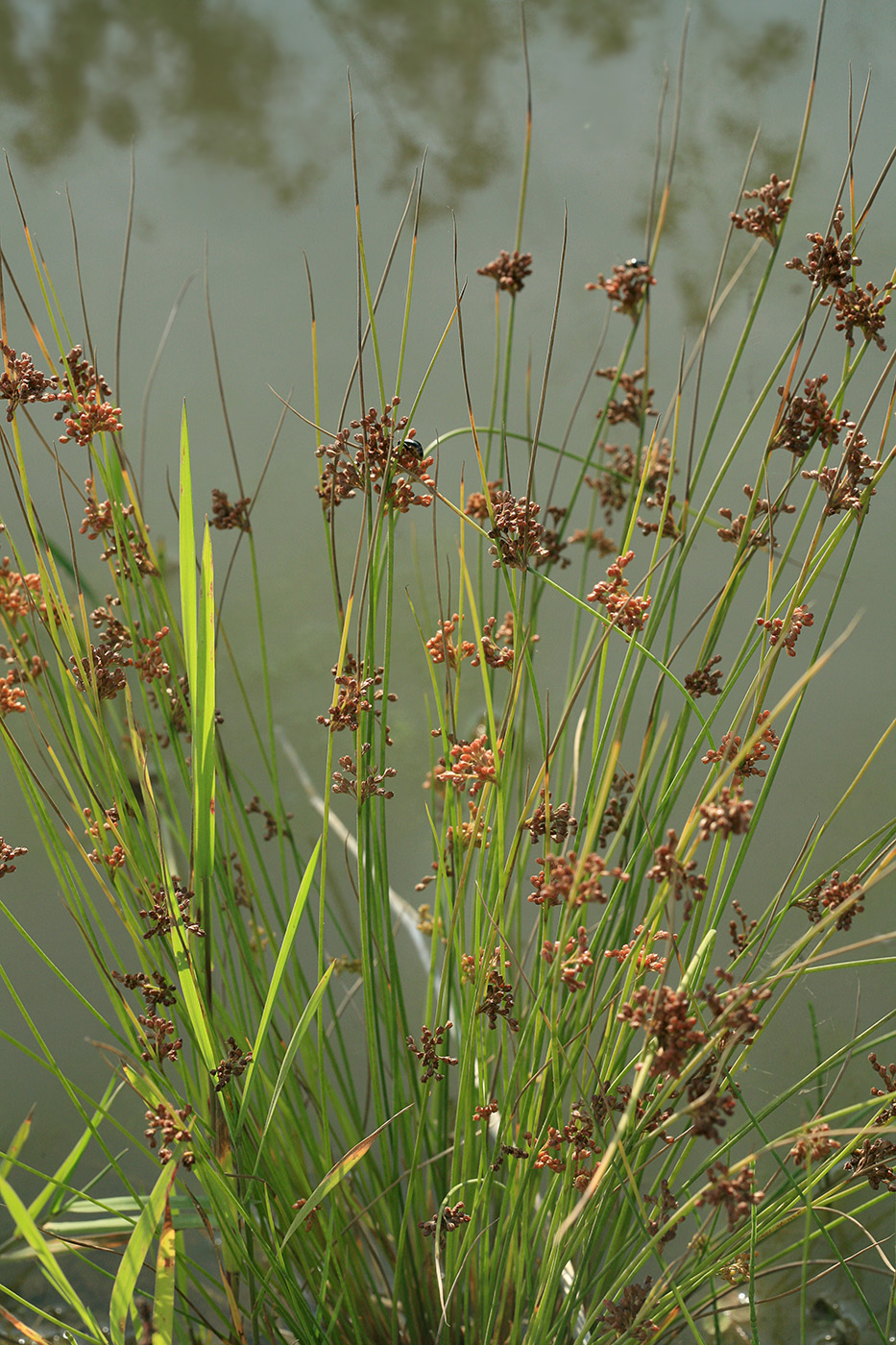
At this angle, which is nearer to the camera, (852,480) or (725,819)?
(725,819)

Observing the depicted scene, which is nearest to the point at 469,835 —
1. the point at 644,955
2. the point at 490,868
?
the point at 490,868

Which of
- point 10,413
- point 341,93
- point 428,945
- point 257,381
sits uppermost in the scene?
point 341,93

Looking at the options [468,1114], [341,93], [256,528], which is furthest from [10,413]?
[341,93]

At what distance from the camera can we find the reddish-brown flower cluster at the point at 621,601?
0.46 meters

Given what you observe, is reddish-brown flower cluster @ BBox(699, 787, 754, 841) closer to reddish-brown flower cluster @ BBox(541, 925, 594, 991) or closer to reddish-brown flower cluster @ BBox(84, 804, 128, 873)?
reddish-brown flower cluster @ BBox(541, 925, 594, 991)

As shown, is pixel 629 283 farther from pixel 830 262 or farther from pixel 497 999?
pixel 497 999

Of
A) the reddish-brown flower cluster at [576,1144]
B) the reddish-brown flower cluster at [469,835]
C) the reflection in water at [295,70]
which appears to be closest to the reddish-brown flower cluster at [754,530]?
the reddish-brown flower cluster at [469,835]

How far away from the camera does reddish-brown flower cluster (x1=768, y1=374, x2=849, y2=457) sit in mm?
472

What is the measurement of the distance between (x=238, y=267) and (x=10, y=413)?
72 centimetres

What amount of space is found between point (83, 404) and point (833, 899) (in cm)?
47

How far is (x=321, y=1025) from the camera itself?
65 cm

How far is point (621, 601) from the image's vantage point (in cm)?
47

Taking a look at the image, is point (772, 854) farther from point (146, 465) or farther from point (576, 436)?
point (146, 465)

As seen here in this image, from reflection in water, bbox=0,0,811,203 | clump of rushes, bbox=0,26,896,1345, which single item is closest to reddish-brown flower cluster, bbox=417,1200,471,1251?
clump of rushes, bbox=0,26,896,1345
